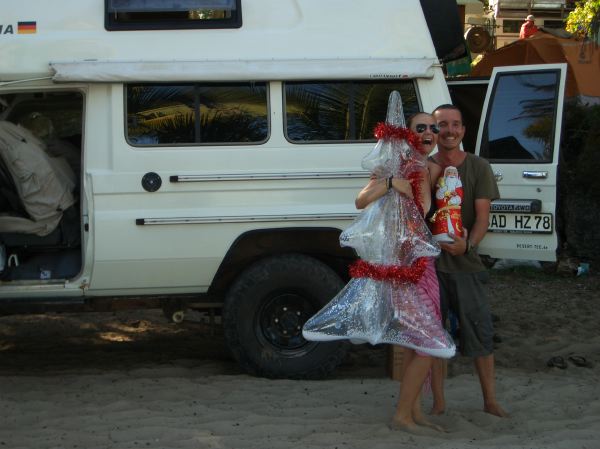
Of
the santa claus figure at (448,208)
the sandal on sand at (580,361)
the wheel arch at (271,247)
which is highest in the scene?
the santa claus figure at (448,208)

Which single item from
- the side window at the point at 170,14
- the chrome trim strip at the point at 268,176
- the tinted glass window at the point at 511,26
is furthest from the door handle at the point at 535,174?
the tinted glass window at the point at 511,26

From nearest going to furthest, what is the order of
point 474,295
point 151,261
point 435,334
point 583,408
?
1. point 435,334
2. point 474,295
3. point 583,408
4. point 151,261

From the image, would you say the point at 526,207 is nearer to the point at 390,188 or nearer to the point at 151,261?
the point at 390,188

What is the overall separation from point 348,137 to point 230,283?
48.0 inches

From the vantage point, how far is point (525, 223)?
638 cm

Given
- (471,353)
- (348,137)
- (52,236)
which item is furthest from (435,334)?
(52,236)

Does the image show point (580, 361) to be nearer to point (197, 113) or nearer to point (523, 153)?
point (523, 153)

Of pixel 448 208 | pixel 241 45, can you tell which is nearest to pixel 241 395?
pixel 448 208

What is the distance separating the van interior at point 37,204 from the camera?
17.7 ft

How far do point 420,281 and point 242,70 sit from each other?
1.89 meters

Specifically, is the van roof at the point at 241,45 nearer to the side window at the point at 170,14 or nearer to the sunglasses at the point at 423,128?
the side window at the point at 170,14

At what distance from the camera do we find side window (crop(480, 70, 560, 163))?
6703mm

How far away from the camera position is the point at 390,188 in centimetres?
432

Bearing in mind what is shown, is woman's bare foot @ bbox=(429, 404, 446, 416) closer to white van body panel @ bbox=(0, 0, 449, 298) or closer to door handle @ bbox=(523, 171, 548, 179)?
white van body panel @ bbox=(0, 0, 449, 298)
